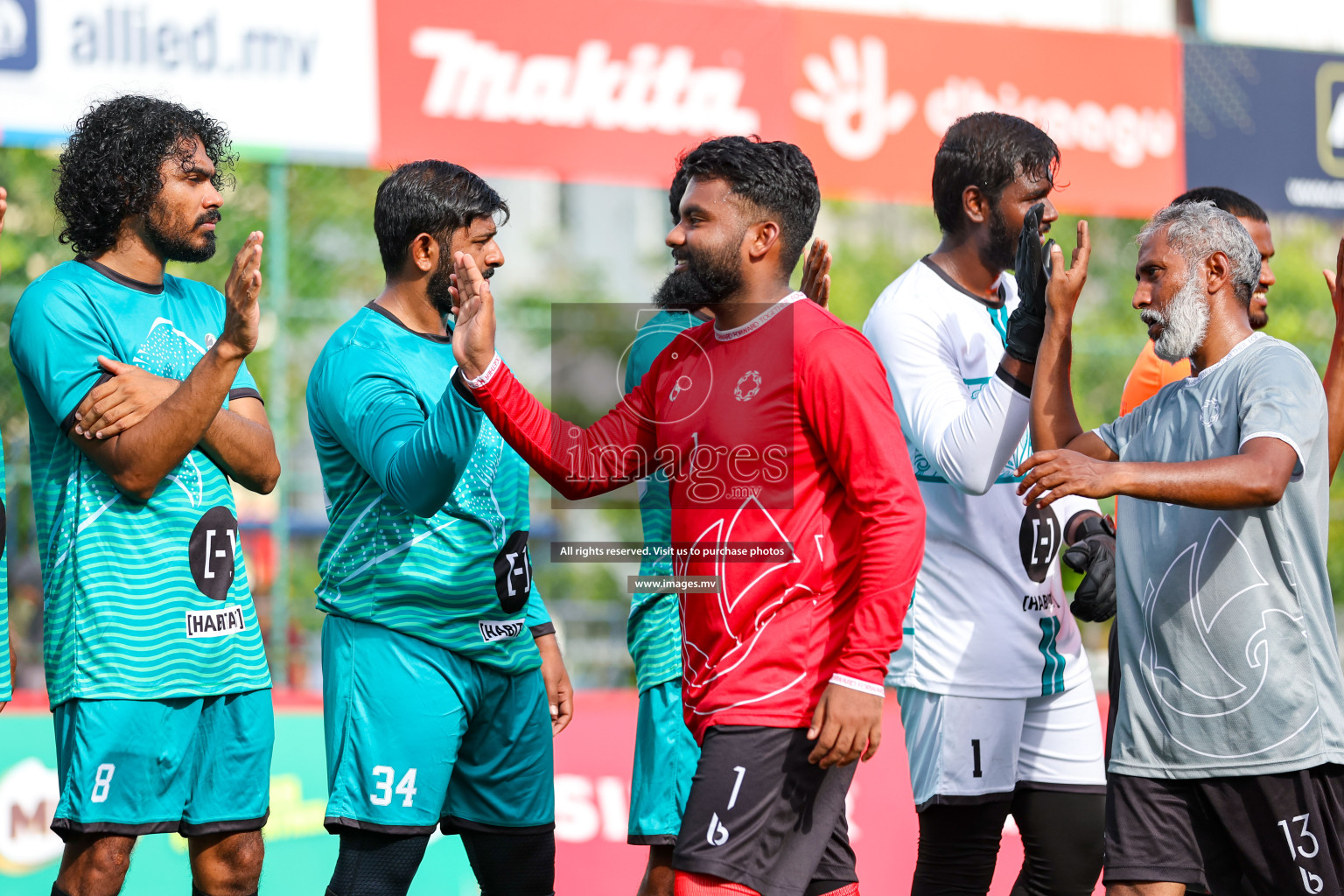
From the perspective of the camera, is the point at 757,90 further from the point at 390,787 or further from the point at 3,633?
the point at 3,633

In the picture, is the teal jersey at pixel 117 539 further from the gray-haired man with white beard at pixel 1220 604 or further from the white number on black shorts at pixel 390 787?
the gray-haired man with white beard at pixel 1220 604

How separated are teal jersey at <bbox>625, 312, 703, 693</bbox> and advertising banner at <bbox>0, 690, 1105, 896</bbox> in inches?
62.6

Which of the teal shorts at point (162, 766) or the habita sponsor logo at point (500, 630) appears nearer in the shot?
the teal shorts at point (162, 766)

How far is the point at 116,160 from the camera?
12.3 ft

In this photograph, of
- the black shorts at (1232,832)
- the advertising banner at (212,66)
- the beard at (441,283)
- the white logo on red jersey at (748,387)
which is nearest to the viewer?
the white logo on red jersey at (748,387)

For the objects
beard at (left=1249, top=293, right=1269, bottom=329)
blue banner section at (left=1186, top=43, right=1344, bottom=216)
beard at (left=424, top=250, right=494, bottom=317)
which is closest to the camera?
beard at (left=424, top=250, right=494, bottom=317)

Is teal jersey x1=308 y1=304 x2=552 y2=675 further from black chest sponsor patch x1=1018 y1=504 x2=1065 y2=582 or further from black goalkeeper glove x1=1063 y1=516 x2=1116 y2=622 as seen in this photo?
black goalkeeper glove x1=1063 y1=516 x2=1116 y2=622

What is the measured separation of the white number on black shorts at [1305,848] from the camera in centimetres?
333

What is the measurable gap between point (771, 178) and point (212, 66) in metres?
4.26

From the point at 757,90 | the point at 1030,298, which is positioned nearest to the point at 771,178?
the point at 1030,298

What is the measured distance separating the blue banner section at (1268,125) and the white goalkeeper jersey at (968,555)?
16.9 feet

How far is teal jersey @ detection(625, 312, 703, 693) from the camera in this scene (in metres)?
4.30

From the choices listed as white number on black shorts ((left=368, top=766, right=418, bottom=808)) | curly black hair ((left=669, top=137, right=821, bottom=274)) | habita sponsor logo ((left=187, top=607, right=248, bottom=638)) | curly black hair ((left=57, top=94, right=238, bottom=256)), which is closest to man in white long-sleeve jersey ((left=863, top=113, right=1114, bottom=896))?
curly black hair ((left=669, top=137, right=821, bottom=274))

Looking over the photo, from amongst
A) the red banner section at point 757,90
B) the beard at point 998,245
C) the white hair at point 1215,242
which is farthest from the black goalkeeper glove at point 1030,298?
the red banner section at point 757,90
